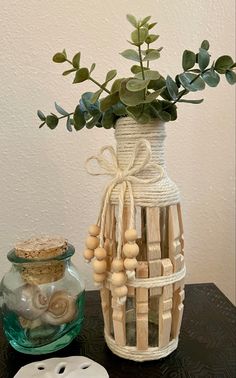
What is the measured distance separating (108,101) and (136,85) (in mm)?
58

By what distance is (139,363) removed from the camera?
45 centimetres

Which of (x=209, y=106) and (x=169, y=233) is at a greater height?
(x=209, y=106)

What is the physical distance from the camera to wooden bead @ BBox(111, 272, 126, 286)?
16.0 inches

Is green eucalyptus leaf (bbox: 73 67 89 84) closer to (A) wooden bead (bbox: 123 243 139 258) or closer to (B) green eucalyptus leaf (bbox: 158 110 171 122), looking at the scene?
(B) green eucalyptus leaf (bbox: 158 110 171 122)

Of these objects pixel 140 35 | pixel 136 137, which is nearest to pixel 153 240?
pixel 136 137

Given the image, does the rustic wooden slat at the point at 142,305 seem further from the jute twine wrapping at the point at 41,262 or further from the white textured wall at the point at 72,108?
the white textured wall at the point at 72,108

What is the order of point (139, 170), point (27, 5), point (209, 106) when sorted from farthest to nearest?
point (209, 106), point (27, 5), point (139, 170)

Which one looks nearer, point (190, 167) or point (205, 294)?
point (205, 294)

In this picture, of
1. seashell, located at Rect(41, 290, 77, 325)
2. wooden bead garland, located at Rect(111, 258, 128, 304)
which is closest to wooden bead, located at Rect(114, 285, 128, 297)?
wooden bead garland, located at Rect(111, 258, 128, 304)

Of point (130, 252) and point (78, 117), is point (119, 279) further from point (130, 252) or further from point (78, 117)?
point (78, 117)

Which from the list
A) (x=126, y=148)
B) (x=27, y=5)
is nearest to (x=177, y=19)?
(x=27, y=5)

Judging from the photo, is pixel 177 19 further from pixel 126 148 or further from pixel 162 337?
pixel 162 337

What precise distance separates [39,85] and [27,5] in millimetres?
151

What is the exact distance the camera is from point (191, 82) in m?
0.40
